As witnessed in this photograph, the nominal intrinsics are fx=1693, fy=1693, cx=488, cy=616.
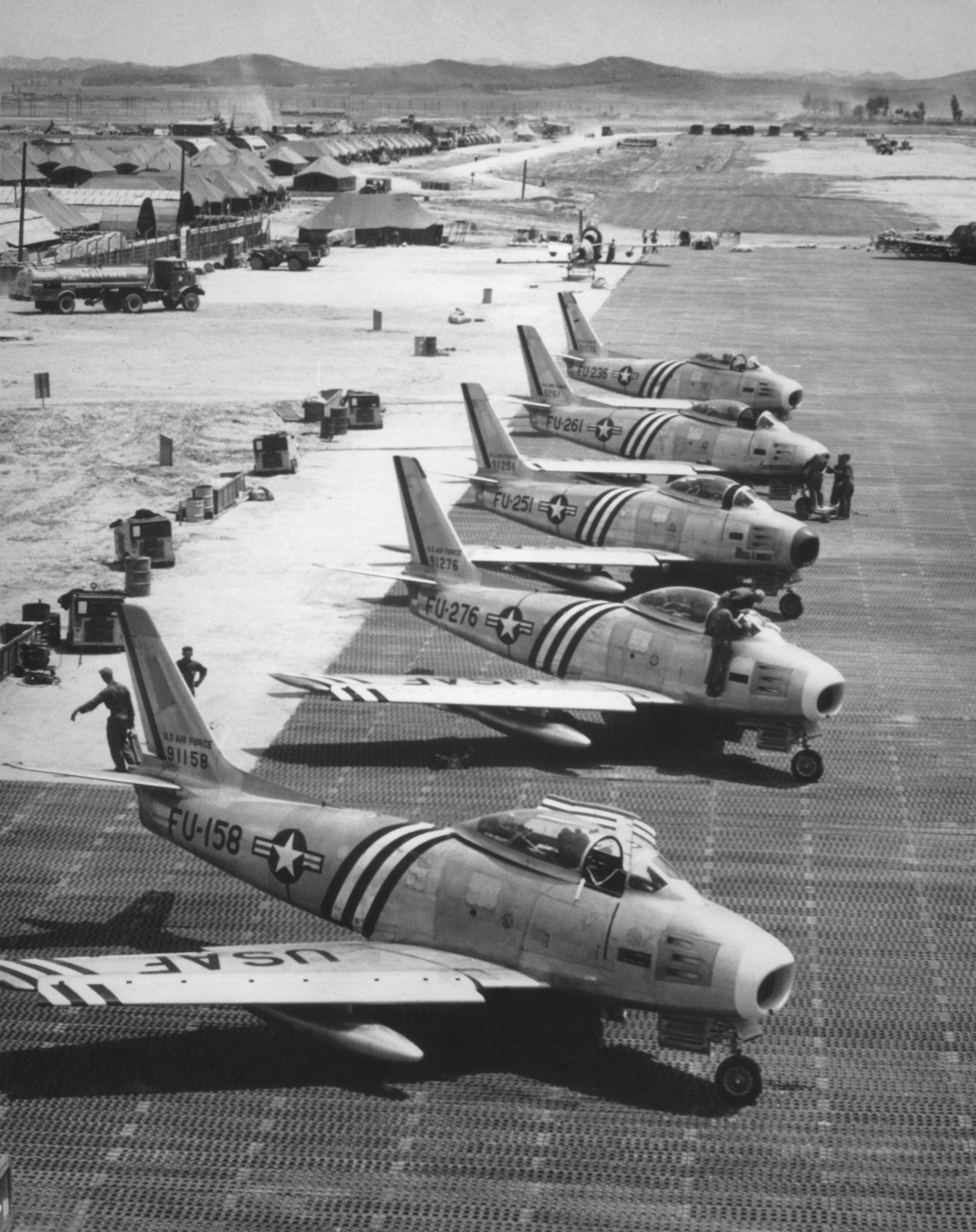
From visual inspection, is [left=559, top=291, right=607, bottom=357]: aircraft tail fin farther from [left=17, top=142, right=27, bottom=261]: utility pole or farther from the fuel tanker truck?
[left=17, top=142, right=27, bottom=261]: utility pole

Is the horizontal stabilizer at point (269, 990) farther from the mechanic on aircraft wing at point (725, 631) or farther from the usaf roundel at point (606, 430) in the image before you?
the usaf roundel at point (606, 430)

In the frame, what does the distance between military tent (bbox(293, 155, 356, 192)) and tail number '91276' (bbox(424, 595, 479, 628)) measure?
123m

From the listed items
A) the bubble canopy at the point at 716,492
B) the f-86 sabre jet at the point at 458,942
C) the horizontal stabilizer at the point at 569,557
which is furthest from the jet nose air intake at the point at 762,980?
the bubble canopy at the point at 716,492

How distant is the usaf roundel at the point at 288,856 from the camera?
18.9 metres

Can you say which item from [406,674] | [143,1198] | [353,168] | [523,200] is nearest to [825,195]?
[523,200]

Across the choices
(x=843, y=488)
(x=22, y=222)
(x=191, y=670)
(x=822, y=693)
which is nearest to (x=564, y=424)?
(x=843, y=488)

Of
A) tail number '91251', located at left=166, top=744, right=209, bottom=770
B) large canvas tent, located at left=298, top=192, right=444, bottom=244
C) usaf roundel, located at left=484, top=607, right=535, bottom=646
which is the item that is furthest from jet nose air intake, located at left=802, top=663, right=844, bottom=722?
large canvas tent, located at left=298, top=192, right=444, bottom=244

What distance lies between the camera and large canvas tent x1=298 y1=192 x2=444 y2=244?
357ft

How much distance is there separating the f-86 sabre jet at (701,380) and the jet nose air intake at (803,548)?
1445 centimetres

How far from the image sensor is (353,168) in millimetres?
178375

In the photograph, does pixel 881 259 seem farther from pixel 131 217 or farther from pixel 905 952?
pixel 905 952

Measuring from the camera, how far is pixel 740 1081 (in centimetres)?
1680

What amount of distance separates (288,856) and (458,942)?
2.40 meters

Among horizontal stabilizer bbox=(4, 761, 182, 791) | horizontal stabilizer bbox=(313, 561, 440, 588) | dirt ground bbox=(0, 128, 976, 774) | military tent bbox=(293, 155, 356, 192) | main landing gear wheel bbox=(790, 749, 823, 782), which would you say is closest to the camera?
horizontal stabilizer bbox=(4, 761, 182, 791)
